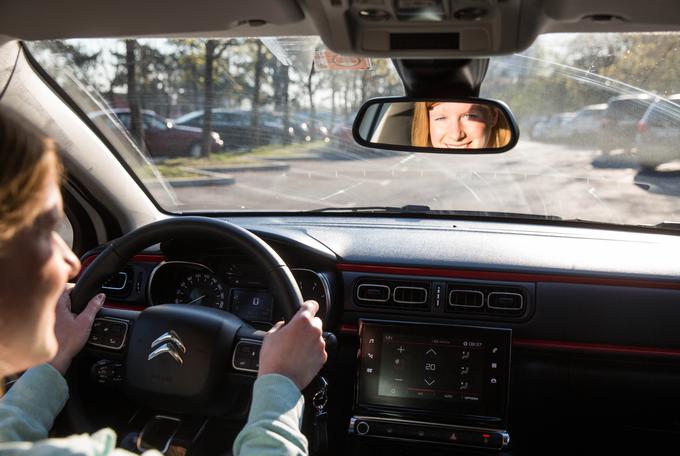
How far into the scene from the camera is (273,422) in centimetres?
201

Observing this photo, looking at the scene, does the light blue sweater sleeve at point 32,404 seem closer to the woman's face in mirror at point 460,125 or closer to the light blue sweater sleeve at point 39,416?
the light blue sweater sleeve at point 39,416

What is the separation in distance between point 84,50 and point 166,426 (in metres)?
3.13

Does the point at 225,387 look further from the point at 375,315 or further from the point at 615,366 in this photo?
the point at 615,366

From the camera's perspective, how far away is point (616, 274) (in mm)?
3531

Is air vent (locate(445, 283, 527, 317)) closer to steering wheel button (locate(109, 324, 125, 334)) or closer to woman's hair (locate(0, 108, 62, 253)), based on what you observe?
steering wheel button (locate(109, 324, 125, 334))

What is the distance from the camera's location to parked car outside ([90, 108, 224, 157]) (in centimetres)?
672

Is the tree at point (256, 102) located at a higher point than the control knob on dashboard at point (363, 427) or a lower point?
higher

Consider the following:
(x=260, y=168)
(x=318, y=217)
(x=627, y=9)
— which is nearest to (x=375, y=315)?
(x=318, y=217)

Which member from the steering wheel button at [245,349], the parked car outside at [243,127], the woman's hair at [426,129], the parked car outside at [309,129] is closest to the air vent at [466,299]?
the woman's hair at [426,129]

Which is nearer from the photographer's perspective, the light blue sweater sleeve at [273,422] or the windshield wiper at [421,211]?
the light blue sweater sleeve at [273,422]

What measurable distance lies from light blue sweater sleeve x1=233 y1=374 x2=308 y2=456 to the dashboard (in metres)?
1.39

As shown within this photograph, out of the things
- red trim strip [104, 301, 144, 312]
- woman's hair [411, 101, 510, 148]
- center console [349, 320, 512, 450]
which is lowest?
center console [349, 320, 512, 450]

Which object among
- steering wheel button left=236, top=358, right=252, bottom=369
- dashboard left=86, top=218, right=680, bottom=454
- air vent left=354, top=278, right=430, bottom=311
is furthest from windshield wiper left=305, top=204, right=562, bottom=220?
steering wheel button left=236, top=358, right=252, bottom=369

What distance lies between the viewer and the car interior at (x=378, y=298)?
9.12 feet
